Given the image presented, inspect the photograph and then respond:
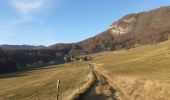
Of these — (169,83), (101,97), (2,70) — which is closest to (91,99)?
(101,97)

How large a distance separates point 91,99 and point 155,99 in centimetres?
756

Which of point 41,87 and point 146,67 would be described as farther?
point 146,67

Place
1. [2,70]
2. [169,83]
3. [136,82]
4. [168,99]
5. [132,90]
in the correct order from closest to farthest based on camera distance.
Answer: [168,99] < [169,83] < [132,90] < [136,82] < [2,70]

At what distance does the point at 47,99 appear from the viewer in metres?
39.9

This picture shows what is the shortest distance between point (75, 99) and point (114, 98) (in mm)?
3975

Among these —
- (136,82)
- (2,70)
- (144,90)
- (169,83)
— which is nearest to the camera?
(169,83)

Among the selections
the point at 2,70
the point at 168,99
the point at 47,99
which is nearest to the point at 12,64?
the point at 2,70

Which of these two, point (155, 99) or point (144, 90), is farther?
point (144, 90)

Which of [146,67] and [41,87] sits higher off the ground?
[146,67]

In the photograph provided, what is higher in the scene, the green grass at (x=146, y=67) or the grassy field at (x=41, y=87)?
the green grass at (x=146, y=67)

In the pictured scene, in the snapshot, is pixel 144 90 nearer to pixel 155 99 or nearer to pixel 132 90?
pixel 132 90

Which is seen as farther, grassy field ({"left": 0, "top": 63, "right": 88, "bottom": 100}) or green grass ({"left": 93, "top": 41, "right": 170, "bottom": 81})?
green grass ({"left": 93, "top": 41, "right": 170, "bottom": 81})

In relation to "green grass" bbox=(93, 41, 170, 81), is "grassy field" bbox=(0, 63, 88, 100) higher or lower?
lower

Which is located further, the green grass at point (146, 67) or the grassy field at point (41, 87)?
the green grass at point (146, 67)
